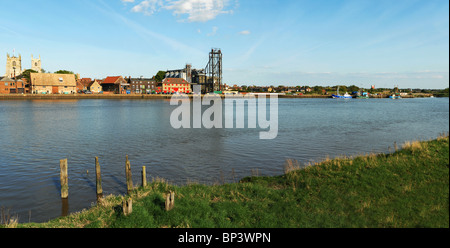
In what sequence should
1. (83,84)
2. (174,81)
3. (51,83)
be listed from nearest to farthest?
1. (51,83)
2. (174,81)
3. (83,84)

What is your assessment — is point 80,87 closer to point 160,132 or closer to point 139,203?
point 160,132

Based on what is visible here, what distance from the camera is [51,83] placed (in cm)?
13888

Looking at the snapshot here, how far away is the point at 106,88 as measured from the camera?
170 meters

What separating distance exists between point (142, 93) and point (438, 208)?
173m

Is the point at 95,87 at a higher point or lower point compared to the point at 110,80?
lower

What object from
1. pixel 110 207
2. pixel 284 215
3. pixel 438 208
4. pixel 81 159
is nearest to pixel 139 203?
pixel 110 207

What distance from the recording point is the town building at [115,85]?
164m

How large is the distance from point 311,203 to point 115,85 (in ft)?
557

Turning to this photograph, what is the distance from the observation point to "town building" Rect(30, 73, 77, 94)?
444 feet

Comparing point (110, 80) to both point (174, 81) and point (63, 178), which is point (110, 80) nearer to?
point (174, 81)

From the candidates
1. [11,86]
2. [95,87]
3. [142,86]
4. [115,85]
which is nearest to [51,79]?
[11,86]

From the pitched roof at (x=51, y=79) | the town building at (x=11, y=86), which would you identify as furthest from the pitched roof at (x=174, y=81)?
the town building at (x=11, y=86)

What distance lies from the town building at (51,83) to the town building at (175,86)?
49291mm
